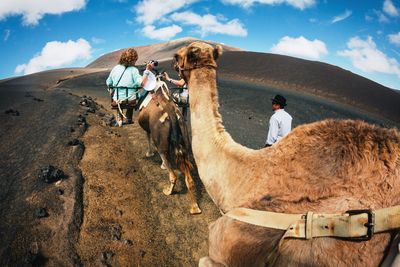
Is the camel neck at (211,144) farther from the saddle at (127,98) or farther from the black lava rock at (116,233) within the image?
the saddle at (127,98)

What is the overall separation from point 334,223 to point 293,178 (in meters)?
0.47

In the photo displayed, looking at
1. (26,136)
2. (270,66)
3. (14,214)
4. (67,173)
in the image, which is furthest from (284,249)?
(270,66)

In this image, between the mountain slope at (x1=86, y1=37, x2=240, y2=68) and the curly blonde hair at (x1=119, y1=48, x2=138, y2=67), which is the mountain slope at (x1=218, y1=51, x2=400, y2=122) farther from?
the mountain slope at (x1=86, y1=37, x2=240, y2=68)

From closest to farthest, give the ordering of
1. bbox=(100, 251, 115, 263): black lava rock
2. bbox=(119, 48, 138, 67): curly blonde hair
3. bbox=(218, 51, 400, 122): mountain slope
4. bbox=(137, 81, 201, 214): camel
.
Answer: bbox=(100, 251, 115, 263): black lava rock, bbox=(137, 81, 201, 214): camel, bbox=(119, 48, 138, 67): curly blonde hair, bbox=(218, 51, 400, 122): mountain slope

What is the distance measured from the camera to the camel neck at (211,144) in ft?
8.32

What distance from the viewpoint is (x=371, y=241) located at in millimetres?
1614

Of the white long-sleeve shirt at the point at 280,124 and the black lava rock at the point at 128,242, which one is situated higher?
the white long-sleeve shirt at the point at 280,124

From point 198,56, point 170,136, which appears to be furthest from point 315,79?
point 198,56

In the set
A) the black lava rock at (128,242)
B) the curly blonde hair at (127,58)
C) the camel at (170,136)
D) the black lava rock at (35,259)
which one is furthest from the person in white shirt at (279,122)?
the black lava rock at (35,259)

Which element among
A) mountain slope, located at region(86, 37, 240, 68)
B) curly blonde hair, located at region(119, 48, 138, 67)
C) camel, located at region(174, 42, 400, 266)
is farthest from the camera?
mountain slope, located at region(86, 37, 240, 68)

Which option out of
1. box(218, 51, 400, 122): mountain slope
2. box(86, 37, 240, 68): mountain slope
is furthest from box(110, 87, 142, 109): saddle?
box(86, 37, 240, 68): mountain slope

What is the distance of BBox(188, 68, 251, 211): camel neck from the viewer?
8.32 ft

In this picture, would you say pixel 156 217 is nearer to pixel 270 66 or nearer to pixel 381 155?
pixel 381 155

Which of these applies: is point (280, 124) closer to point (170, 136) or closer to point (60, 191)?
point (170, 136)
